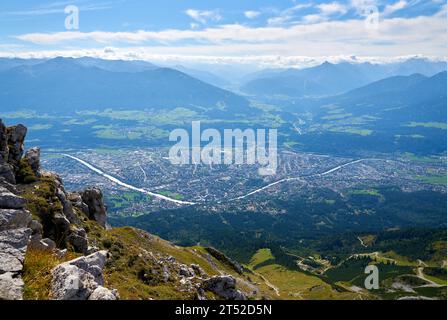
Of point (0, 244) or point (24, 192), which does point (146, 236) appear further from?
point (0, 244)

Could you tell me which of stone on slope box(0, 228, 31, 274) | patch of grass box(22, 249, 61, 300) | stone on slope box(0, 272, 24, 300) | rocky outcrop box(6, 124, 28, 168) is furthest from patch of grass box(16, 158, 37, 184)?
stone on slope box(0, 272, 24, 300)

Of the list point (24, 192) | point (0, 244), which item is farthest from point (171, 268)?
point (0, 244)

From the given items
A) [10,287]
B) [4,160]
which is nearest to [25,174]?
[4,160]

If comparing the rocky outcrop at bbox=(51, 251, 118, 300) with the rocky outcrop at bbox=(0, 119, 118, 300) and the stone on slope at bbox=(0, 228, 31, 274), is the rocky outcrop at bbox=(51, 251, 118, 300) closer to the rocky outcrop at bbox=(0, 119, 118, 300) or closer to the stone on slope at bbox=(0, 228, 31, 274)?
the rocky outcrop at bbox=(0, 119, 118, 300)

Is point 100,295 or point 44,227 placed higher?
point 100,295

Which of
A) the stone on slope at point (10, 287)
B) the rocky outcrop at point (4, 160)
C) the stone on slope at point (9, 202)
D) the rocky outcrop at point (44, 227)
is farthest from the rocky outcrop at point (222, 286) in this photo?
the stone on slope at point (10, 287)

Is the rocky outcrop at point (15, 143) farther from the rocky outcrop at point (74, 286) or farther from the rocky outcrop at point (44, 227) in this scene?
the rocky outcrop at point (74, 286)

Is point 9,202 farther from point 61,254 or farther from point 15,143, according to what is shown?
point 15,143
